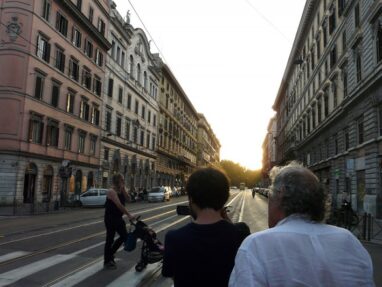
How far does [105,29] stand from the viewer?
44500mm

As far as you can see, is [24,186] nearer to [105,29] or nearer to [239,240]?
[105,29]

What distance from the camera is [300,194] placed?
215 cm

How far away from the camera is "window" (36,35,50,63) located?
3216 cm

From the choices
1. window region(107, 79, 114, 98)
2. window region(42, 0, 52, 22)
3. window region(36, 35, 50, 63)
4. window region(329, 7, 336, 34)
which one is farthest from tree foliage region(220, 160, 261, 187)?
window region(42, 0, 52, 22)

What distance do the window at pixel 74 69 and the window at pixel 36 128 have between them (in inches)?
261

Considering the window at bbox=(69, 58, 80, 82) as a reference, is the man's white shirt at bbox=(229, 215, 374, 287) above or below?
below

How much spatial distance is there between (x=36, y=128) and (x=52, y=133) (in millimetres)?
2259

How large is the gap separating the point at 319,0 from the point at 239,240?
4214 centimetres

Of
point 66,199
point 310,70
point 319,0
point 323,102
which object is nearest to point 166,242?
point 66,199

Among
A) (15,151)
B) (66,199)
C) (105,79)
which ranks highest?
(105,79)

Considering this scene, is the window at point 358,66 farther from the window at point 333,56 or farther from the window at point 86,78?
the window at point 86,78

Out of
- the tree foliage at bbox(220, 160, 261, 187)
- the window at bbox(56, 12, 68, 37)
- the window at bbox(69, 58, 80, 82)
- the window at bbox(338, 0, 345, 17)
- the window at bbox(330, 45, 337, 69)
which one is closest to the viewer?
the window at bbox(338, 0, 345, 17)

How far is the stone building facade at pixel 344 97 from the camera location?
952 inches

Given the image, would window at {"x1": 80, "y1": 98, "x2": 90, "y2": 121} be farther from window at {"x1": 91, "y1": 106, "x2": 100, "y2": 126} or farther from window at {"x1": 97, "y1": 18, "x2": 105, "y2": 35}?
window at {"x1": 97, "y1": 18, "x2": 105, "y2": 35}
